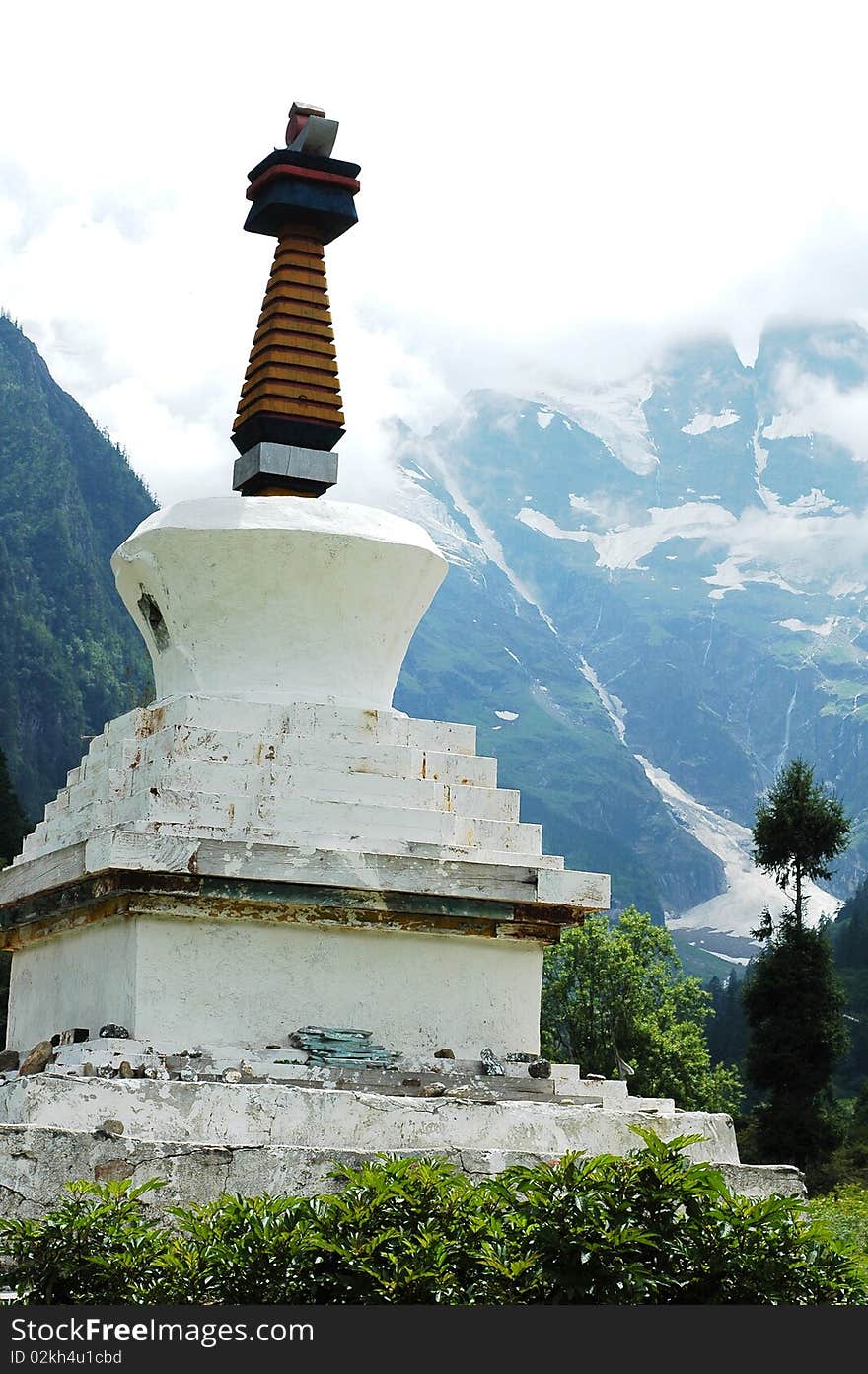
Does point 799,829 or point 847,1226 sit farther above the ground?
point 799,829

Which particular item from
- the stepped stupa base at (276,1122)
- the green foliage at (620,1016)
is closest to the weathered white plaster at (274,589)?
the stepped stupa base at (276,1122)

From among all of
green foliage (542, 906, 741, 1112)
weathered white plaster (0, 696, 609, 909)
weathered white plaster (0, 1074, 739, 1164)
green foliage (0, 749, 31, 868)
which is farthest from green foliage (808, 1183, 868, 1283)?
green foliage (0, 749, 31, 868)

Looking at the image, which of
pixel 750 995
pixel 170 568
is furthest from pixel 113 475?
pixel 170 568

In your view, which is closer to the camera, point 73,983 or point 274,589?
point 73,983

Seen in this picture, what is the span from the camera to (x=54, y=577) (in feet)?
393

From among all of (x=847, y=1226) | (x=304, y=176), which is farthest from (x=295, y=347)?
(x=847, y=1226)

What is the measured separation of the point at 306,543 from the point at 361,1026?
112 inches

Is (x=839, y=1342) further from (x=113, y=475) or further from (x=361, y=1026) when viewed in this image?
(x=113, y=475)

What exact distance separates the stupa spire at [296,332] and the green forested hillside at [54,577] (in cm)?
6886

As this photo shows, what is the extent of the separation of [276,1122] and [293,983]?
3.86 ft

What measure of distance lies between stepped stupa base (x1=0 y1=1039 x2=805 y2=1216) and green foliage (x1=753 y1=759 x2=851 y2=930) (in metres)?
24.7

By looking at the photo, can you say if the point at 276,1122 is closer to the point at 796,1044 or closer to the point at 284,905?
the point at 284,905

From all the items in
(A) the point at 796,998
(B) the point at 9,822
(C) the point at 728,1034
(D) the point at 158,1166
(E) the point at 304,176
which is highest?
(B) the point at 9,822

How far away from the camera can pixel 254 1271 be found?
650 centimetres
